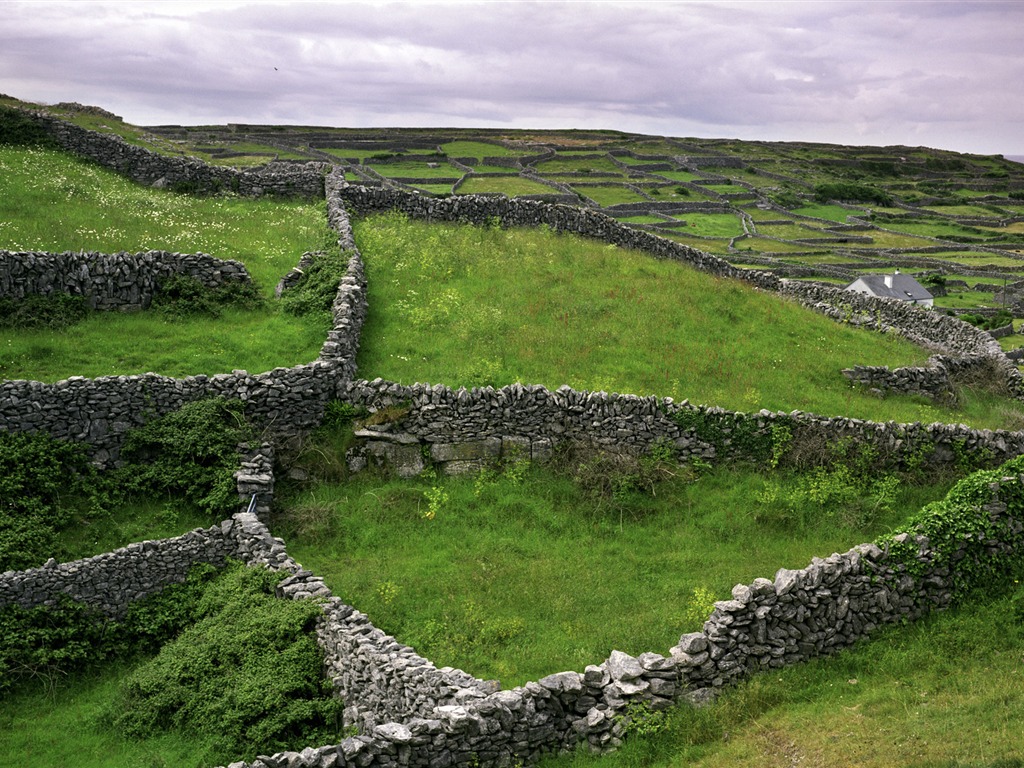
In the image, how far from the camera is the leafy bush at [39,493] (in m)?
16.2

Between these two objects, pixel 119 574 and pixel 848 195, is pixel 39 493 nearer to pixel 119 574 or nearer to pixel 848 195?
pixel 119 574

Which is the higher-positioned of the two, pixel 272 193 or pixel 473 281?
pixel 272 193

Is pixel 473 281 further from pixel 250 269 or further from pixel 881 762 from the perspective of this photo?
pixel 881 762

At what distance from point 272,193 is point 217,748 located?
28.7 meters

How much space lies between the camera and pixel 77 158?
37250 mm

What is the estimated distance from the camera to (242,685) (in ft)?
45.3

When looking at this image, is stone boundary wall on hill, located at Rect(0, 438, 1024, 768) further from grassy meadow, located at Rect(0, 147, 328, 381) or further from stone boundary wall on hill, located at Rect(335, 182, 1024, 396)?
stone boundary wall on hill, located at Rect(335, 182, 1024, 396)

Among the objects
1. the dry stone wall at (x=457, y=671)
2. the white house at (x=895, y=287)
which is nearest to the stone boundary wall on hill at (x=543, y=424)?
the dry stone wall at (x=457, y=671)

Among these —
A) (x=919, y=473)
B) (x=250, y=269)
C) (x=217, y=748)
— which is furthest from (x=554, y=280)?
(x=217, y=748)

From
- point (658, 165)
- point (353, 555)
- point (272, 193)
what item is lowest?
point (353, 555)

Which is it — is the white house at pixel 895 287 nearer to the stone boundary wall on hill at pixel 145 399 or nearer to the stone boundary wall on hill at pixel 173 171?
the stone boundary wall on hill at pixel 173 171

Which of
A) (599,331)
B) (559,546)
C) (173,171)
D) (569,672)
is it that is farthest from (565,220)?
(569,672)

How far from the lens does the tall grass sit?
75.0ft

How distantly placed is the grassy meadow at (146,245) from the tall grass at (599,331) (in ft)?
8.36
